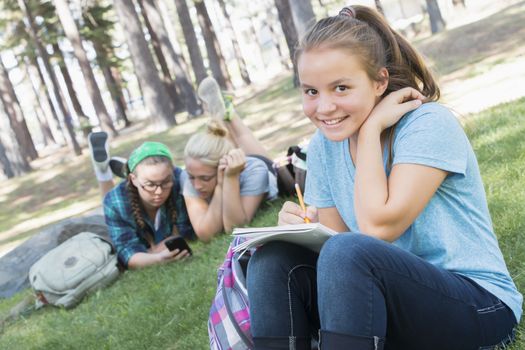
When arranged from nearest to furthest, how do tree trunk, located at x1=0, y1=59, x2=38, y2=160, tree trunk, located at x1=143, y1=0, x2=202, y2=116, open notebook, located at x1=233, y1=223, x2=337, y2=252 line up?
open notebook, located at x1=233, y1=223, x2=337, y2=252
tree trunk, located at x1=143, y1=0, x2=202, y2=116
tree trunk, located at x1=0, y1=59, x2=38, y2=160

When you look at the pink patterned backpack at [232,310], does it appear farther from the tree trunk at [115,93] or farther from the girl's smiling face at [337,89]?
the tree trunk at [115,93]

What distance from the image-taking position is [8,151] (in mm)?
20047

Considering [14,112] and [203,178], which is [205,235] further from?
[14,112]

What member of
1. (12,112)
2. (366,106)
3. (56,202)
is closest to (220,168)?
(366,106)

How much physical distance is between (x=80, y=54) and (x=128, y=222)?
45.6ft

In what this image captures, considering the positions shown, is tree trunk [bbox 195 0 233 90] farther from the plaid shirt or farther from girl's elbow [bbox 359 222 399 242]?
girl's elbow [bbox 359 222 399 242]

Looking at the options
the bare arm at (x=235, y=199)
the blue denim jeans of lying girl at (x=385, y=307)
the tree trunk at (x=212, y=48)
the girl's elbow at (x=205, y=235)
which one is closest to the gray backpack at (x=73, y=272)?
the girl's elbow at (x=205, y=235)

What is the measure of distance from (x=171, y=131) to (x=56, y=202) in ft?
11.3

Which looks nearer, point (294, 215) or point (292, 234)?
point (292, 234)

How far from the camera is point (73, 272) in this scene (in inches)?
191

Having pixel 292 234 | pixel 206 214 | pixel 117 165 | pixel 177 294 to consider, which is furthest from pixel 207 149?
pixel 292 234

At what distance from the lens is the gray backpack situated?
15.7 feet

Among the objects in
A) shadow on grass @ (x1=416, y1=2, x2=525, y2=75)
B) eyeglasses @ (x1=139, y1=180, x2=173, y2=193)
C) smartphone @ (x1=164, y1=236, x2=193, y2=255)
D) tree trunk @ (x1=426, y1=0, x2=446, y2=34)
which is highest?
eyeglasses @ (x1=139, y1=180, x2=173, y2=193)

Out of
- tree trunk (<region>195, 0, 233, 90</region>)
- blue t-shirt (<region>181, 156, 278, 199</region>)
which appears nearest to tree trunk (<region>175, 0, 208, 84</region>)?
tree trunk (<region>195, 0, 233, 90</region>)
